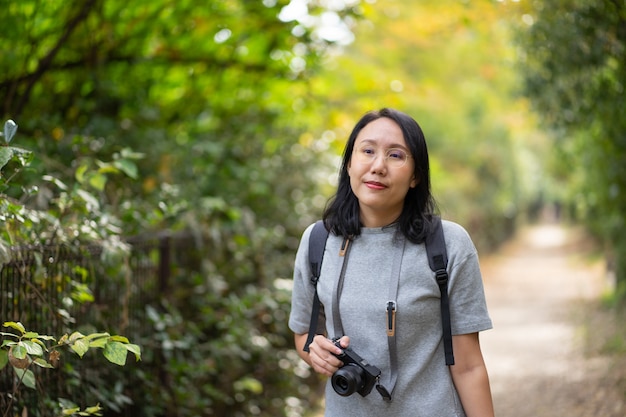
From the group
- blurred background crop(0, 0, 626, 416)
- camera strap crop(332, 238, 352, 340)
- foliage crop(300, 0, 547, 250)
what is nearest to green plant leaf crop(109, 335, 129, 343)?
blurred background crop(0, 0, 626, 416)

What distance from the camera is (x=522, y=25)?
693 centimetres

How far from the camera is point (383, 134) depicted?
2.27m

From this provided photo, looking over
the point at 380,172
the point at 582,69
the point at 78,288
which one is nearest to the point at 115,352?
the point at 78,288

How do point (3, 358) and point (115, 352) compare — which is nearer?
point (3, 358)

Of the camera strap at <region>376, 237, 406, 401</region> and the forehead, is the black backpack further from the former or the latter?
the forehead

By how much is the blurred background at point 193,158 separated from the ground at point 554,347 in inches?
77.4

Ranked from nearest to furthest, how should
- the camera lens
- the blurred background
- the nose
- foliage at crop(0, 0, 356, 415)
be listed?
the camera lens → the nose → the blurred background → foliage at crop(0, 0, 356, 415)

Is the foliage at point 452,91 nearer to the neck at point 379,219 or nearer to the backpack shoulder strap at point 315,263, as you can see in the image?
the neck at point 379,219

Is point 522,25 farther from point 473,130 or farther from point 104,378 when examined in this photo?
point 473,130

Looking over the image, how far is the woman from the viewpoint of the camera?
7.00ft

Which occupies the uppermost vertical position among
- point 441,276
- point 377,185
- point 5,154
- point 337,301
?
point 5,154

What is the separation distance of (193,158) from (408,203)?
12.1 feet

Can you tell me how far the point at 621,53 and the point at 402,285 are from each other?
442 cm

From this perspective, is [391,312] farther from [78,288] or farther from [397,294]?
[78,288]
